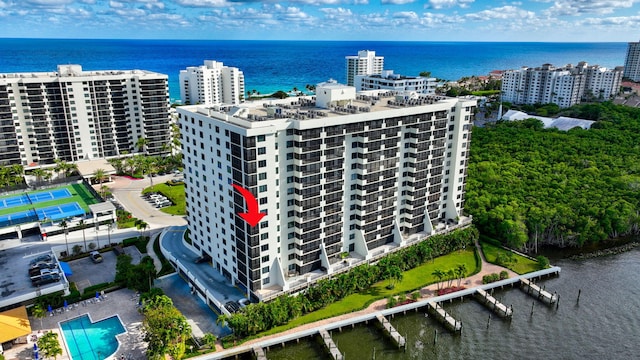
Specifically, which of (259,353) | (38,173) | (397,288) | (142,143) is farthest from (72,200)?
(397,288)

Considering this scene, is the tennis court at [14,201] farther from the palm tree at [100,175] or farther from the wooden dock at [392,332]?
the wooden dock at [392,332]

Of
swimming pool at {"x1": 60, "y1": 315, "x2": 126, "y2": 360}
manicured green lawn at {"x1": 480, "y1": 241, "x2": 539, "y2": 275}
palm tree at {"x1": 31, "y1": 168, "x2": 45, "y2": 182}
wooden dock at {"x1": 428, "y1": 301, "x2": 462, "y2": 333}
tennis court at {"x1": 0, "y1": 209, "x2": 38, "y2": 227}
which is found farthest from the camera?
palm tree at {"x1": 31, "y1": 168, "x2": 45, "y2": 182}

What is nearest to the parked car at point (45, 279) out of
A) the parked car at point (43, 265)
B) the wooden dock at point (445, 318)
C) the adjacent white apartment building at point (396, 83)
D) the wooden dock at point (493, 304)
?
the parked car at point (43, 265)

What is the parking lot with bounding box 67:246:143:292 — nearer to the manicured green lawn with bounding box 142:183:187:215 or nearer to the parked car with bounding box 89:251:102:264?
the parked car with bounding box 89:251:102:264

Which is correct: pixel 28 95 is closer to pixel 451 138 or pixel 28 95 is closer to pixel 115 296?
pixel 115 296

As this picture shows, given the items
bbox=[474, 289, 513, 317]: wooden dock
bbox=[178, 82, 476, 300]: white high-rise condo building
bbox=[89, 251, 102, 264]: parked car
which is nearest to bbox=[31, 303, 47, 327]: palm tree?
bbox=[89, 251, 102, 264]: parked car

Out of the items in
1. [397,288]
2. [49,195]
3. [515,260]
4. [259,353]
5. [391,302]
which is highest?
[49,195]

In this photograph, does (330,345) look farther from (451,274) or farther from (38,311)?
(38,311)
